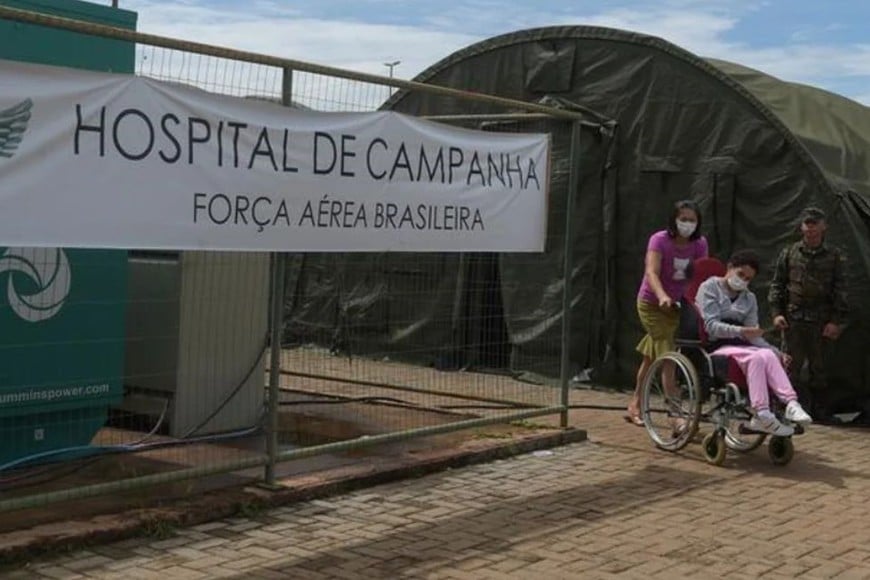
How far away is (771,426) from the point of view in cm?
757

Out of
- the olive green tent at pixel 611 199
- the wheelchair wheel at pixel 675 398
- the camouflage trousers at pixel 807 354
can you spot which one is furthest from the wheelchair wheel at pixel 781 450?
the olive green tent at pixel 611 199

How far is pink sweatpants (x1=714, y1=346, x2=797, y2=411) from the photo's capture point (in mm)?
7617

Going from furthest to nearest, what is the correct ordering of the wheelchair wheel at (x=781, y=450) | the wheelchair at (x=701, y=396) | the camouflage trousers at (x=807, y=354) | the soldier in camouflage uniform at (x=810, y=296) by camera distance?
1. the camouflage trousers at (x=807, y=354)
2. the soldier in camouflage uniform at (x=810, y=296)
3. the wheelchair wheel at (x=781, y=450)
4. the wheelchair at (x=701, y=396)

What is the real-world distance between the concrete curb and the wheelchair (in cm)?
99

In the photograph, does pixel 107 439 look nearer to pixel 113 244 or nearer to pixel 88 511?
pixel 88 511

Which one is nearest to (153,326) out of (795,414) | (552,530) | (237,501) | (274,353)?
(274,353)

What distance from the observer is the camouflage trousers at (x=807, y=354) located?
386 inches

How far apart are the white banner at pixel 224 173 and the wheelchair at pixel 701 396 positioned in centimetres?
161

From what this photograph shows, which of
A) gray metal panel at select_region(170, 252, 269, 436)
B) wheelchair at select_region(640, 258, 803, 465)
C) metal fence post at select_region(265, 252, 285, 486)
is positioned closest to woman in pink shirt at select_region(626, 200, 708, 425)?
wheelchair at select_region(640, 258, 803, 465)

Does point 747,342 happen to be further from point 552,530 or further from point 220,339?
point 220,339

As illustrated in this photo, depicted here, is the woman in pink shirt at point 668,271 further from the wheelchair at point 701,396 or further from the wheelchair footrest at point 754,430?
the wheelchair footrest at point 754,430

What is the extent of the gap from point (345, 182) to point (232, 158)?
84 cm

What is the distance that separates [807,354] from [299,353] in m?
5.52

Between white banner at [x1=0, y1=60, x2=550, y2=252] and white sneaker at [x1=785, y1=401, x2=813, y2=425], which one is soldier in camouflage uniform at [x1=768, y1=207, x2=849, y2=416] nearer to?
white sneaker at [x1=785, y1=401, x2=813, y2=425]
